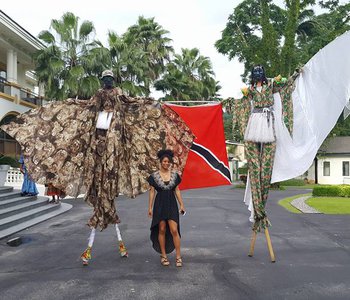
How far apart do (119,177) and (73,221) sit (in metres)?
4.91

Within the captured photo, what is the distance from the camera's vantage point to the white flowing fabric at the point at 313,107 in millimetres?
5551

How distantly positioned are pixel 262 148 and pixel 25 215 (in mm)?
6786

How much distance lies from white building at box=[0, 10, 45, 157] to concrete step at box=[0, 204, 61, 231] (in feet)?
29.3

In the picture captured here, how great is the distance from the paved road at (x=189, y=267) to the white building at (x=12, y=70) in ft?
42.8

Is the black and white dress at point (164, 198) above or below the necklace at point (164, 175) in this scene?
below

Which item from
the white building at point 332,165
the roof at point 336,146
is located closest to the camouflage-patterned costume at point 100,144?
the roof at point 336,146

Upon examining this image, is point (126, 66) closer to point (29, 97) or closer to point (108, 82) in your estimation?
point (29, 97)

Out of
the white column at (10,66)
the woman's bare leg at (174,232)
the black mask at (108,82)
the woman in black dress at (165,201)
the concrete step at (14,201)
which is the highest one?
the white column at (10,66)

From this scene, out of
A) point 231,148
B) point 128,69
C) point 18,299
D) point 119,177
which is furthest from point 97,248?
point 231,148

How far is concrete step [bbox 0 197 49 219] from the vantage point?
9.68m

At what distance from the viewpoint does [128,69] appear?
2378 cm

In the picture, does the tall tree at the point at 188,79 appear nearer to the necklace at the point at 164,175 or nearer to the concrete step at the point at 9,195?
the concrete step at the point at 9,195

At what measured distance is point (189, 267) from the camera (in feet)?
17.6

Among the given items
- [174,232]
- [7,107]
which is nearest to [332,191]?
[174,232]
